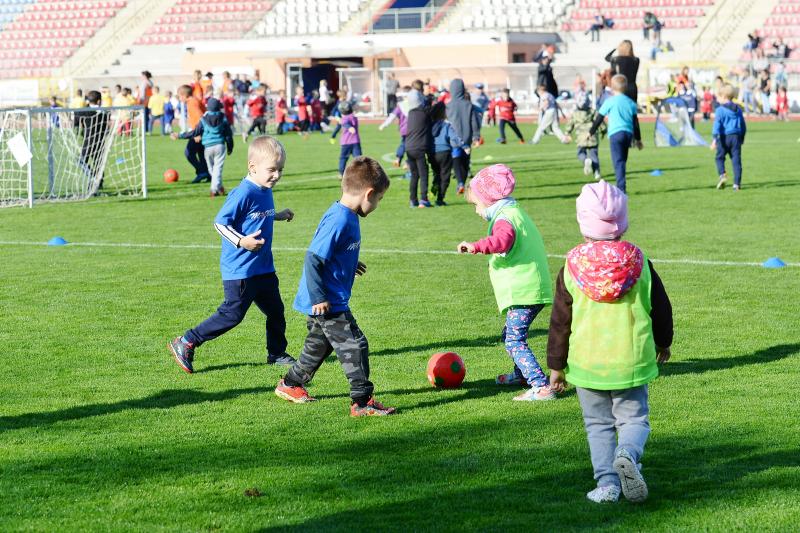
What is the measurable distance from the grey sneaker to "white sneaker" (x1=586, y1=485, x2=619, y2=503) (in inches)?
129

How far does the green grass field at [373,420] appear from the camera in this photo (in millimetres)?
4965

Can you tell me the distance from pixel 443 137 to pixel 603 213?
43.5 ft

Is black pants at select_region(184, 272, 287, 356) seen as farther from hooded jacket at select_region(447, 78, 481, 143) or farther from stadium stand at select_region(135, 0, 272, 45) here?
stadium stand at select_region(135, 0, 272, 45)

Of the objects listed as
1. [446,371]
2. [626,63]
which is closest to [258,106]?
[626,63]

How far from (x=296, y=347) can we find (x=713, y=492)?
3972 mm

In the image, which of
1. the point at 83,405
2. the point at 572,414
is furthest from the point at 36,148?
the point at 572,414

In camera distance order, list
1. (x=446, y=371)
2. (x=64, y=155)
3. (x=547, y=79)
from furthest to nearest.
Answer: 1. (x=547, y=79)
2. (x=64, y=155)
3. (x=446, y=371)

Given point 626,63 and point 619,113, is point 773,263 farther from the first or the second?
point 626,63

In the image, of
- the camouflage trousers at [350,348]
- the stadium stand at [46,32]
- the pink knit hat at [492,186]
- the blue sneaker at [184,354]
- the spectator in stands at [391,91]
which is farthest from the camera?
the stadium stand at [46,32]

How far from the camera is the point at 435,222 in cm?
1638

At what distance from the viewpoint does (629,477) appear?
16.1 feet

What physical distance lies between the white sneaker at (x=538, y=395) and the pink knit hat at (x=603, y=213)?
6.25ft

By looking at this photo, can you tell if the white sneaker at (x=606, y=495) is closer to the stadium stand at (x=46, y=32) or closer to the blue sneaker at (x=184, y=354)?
the blue sneaker at (x=184, y=354)

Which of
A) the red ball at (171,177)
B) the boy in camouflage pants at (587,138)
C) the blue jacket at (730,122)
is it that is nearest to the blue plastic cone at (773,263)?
the blue jacket at (730,122)
